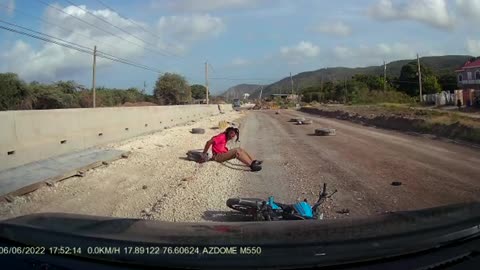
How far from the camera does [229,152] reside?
13023 mm

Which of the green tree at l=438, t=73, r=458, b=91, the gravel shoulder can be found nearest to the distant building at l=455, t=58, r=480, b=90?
the green tree at l=438, t=73, r=458, b=91

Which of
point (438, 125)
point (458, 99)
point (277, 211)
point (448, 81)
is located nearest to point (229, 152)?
point (277, 211)

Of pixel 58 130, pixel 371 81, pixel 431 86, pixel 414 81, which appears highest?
pixel 371 81

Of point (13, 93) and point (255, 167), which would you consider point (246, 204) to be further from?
point (13, 93)

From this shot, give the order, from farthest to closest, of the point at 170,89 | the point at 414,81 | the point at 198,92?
the point at 198,92, the point at 414,81, the point at 170,89

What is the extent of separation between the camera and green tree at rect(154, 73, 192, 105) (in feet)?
299

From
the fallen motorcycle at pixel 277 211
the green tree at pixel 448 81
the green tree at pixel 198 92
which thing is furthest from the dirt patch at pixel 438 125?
the green tree at pixel 198 92

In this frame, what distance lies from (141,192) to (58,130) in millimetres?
5108

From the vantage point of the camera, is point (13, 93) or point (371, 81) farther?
point (371, 81)

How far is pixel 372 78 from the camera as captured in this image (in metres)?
114

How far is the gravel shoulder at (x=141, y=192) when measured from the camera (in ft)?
27.2

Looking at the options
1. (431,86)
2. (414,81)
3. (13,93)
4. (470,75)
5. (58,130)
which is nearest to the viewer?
(58,130)

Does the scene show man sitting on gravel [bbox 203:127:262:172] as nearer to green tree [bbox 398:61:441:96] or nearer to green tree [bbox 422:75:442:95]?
green tree [bbox 422:75:442:95]

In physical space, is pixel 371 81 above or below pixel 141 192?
above
